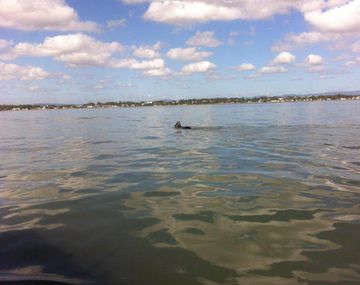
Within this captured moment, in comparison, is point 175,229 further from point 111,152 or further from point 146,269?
point 111,152

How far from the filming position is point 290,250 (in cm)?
770

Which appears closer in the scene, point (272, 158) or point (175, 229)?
point (175, 229)

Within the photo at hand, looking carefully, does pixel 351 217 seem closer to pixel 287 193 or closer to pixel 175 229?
pixel 287 193

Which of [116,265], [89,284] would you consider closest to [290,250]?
[116,265]

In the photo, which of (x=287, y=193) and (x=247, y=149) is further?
(x=247, y=149)

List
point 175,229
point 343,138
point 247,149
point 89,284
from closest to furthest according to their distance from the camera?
point 89,284, point 175,229, point 247,149, point 343,138

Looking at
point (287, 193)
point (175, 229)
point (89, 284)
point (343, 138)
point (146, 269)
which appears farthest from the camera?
point (343, 138)

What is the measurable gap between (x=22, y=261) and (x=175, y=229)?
3339 millimetres

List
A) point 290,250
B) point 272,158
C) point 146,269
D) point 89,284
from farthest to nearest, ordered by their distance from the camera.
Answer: point 272,158
point 290,250
point 146,269
point 89,284

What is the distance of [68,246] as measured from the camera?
812 cm

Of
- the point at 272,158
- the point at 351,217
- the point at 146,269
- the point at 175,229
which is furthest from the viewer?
the point at 272,158

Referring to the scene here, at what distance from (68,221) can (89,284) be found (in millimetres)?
3605

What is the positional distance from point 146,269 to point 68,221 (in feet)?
11.5

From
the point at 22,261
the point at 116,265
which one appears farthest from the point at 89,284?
the point at 22,261
